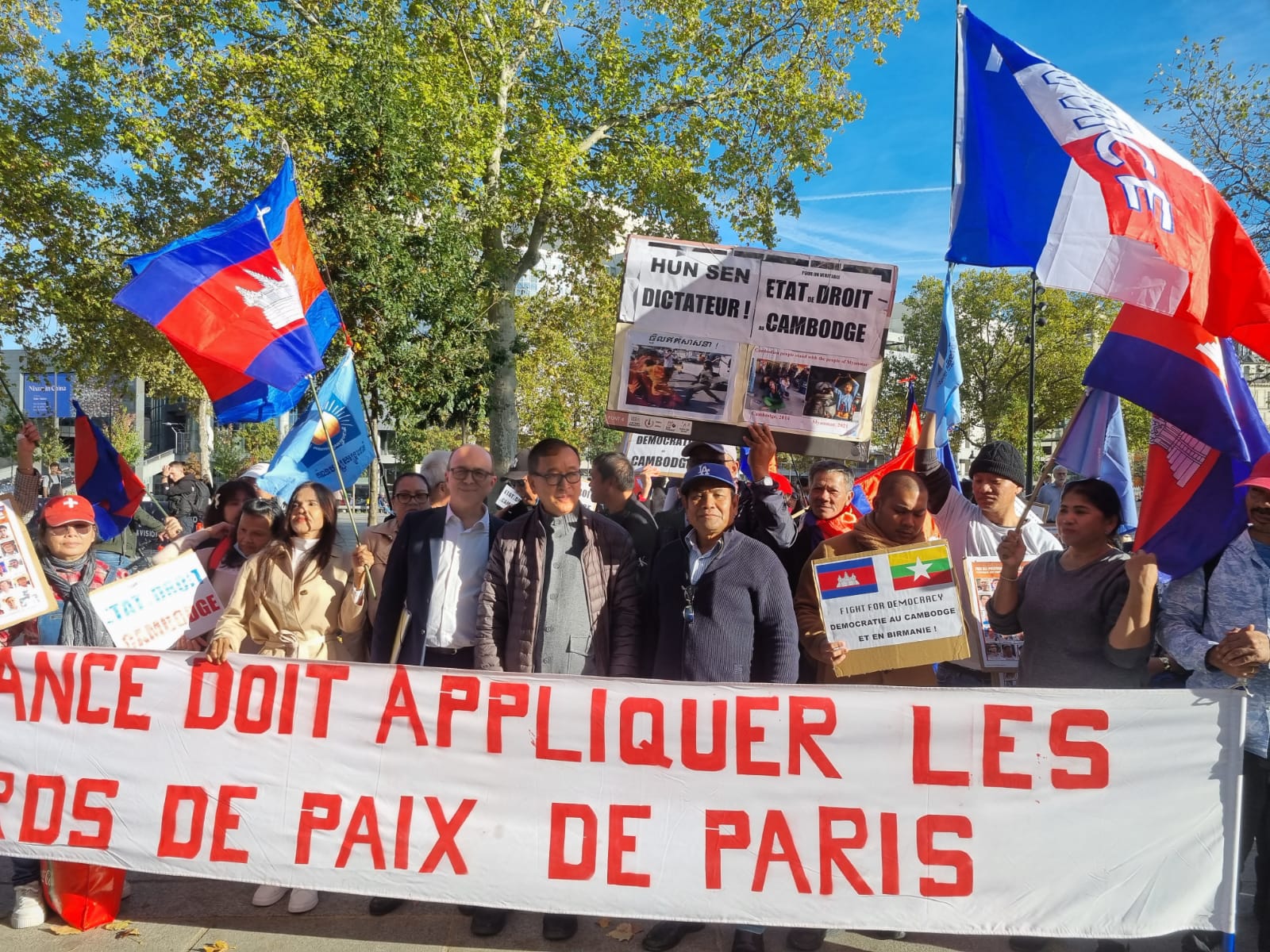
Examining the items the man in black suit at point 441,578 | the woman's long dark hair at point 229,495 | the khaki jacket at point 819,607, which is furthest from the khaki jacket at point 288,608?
the khaki jacket at point 819,607

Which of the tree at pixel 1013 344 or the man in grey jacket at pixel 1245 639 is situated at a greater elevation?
the tree at pixel 1013 344

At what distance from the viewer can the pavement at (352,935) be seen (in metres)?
3.64

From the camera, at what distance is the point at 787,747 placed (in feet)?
11.6

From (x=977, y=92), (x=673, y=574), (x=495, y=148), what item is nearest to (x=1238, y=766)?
(x=673, y=574)

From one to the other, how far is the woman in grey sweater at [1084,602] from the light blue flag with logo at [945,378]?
Answer: 190 cm

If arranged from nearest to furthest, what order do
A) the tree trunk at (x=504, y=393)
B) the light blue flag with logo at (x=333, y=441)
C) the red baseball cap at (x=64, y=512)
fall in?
the red baseball cap at (x=64, y=512)
the light blue flag with logo at (x=333, y=441)
the tree trunk at (x=504, y=393)

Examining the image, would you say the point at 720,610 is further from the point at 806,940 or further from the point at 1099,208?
the point at 1099,208

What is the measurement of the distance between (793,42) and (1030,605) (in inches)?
746

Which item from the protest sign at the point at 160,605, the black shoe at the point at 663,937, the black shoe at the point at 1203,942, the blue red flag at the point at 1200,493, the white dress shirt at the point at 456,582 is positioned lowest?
the black shoe at the point at 663,937

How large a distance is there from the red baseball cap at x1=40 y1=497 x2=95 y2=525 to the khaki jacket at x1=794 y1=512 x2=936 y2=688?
3.02 m

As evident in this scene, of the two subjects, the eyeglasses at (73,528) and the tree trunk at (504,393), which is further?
the tree trunk at (504,393)

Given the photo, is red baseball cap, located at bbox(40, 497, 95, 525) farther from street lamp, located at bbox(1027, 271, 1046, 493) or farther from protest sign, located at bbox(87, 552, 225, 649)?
street lamp, located at bbox(1027, 271, 1046, 493)

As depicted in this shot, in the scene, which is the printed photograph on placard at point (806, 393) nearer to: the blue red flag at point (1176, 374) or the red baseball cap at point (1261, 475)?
the blue red flag at point (1176, 374)

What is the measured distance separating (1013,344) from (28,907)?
39.4m
